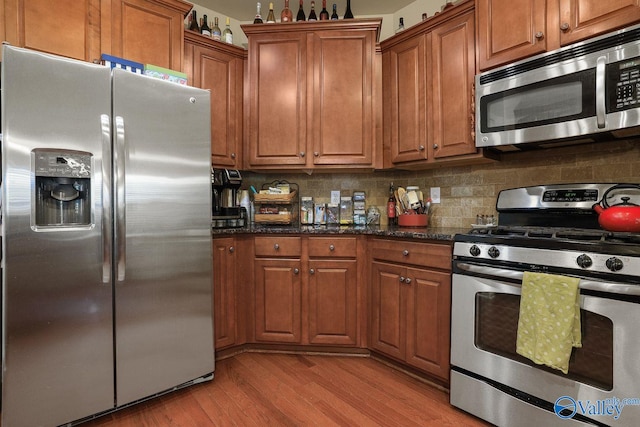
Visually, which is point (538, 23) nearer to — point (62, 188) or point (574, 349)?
point (574, 349)

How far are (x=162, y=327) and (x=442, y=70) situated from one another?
232 centimetres

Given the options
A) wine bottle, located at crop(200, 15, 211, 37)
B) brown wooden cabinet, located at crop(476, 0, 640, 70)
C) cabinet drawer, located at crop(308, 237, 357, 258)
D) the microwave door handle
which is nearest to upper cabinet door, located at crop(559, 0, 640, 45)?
brown wooden cabinet, located at crop(476, 0, 640, 70)

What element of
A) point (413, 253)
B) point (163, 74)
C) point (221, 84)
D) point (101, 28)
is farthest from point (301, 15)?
point (413, 253)

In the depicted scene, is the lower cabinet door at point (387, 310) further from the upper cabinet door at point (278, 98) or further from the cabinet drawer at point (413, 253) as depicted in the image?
the upper cabinet door at point (278, 98)

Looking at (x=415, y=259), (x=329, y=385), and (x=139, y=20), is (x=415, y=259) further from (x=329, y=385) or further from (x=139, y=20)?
(x=139, y=20)

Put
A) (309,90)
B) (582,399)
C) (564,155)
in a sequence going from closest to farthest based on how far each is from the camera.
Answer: (582,399)
(564,155)
(309,90)

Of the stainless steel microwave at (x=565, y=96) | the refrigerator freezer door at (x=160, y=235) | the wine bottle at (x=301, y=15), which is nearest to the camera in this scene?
the stainless steel microwave at (x=565, y=96)

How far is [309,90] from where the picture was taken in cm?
251

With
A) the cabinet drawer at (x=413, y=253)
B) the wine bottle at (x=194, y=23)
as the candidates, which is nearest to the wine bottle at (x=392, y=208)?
the cabinet drawer at (x=413, y=253)

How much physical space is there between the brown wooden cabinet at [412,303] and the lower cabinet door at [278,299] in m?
0.53

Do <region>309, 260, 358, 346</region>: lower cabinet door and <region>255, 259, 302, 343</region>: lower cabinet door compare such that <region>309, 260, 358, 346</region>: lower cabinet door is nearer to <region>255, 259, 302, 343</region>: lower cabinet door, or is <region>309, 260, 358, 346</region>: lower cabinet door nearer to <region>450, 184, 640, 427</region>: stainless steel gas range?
<region>255, 259, 302, 343</region>: lower cabinet door

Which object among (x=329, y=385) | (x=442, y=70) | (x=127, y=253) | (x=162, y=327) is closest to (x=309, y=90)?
(x=442, y=70)

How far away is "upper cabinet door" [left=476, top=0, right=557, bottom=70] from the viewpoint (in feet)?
5.60

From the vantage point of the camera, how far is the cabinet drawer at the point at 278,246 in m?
2.29
